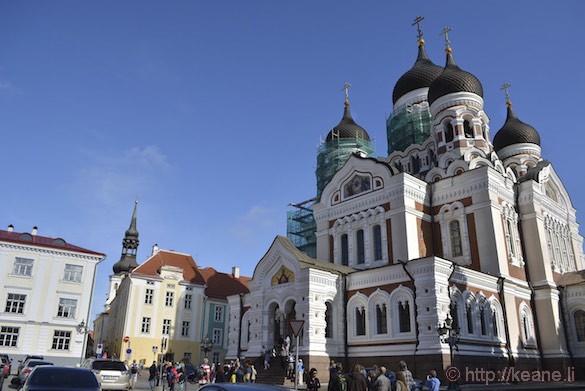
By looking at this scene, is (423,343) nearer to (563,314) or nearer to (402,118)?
(563,314)

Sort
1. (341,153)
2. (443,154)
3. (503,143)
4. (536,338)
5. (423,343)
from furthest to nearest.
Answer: (341,153) < (503,143) < (443,154) < (536,338) < (423,343)

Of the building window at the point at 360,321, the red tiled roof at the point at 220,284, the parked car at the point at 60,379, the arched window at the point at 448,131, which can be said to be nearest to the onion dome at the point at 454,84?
the arched window at the point at 448,131

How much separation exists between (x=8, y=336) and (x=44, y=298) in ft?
10.1

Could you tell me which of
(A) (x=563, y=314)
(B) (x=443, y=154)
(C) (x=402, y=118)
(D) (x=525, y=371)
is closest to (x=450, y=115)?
(B) (x=443, y=154)

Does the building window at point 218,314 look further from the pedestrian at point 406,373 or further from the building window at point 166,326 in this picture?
the pedestrian at point 406,373

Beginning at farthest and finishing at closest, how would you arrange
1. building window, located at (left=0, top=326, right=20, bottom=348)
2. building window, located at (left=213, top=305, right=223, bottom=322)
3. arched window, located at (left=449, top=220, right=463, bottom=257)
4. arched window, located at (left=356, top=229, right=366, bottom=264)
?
building window, located at (left=213, top=305, right=223, bottom=322) → building window, located at (left=0, top=326, right=20, bottom=348) → arched window, located at (left=356, top=229, right=366, bottom=264) → arched window, located at (left=449, top=220, right=463, bottom=257)

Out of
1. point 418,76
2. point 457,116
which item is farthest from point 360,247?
point 418,76

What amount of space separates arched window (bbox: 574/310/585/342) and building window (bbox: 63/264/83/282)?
3267 centimetres

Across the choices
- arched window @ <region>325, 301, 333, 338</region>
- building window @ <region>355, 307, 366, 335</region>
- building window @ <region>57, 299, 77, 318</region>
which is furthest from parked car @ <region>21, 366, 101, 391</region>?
building window @ <region>57, 299, 77, 318</region>

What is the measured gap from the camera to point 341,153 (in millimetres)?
42031

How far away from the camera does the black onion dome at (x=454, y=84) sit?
3266 cm

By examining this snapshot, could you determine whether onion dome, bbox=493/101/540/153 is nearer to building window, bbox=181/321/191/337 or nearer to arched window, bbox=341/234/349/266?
arched window, bbox=341/234/349/266

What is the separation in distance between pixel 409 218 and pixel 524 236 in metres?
7.63

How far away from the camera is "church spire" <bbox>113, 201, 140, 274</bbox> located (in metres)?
64.1
